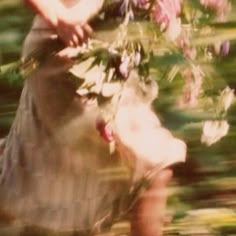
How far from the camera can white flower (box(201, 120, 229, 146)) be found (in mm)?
2184

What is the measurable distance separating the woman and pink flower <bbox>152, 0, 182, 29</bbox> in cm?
10

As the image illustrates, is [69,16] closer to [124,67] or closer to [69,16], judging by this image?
[69,16]

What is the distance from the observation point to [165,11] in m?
2.12

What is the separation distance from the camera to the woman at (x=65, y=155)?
2107 mm

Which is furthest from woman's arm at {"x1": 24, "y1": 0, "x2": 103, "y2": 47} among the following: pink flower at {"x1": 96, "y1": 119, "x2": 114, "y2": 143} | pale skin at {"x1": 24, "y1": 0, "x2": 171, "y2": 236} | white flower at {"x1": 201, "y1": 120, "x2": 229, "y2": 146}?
white flower at {"x1": 201, "y1": 120, "x2": 229, "y2": 146}

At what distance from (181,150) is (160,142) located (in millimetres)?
40

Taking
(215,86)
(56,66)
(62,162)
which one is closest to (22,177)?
(62,162)

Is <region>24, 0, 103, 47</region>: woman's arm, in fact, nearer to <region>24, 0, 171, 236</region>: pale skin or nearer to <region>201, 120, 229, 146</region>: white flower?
<region>24, 0, 171, 236</region>: pale skin

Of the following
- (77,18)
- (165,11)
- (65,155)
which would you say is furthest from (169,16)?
(65,155)

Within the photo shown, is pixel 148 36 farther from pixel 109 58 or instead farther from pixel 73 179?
pixel 73 179

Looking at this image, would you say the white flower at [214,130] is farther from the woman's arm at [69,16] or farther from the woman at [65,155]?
the woman's arm at [69,16]

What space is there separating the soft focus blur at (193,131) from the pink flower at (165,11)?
0.16 ft

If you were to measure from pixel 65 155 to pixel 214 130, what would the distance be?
10.0 inches

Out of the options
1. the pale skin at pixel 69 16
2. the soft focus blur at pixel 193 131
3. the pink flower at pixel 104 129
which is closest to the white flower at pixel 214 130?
the soft focus blur at pixel 193 131
